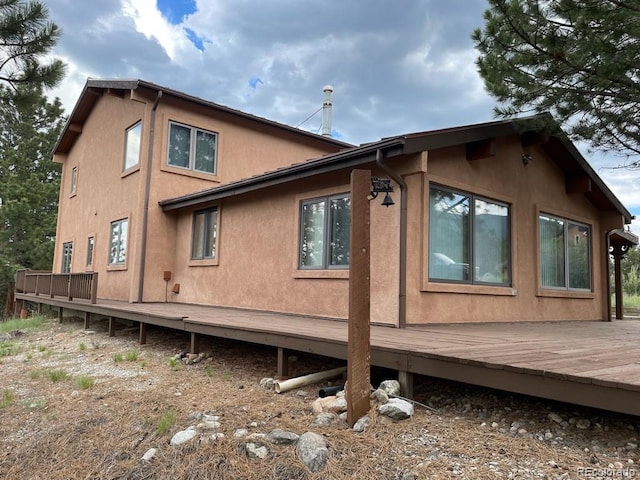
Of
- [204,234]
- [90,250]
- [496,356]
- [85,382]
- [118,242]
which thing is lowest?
[85,382]

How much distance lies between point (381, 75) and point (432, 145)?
688 inches

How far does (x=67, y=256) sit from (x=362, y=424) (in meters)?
14.5

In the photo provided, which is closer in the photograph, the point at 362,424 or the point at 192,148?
the point at 362,424

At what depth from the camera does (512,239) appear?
7.20m

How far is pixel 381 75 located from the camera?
21.6 m

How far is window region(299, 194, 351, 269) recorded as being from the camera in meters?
6.62

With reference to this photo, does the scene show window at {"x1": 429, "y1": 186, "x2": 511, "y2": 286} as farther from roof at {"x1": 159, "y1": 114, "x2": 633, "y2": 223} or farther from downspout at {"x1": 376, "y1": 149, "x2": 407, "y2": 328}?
roof at {"x1": 159, "y1": 114, "x2": 633, "y2": 223}

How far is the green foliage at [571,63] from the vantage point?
16.4 feet

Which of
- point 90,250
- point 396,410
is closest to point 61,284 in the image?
point 90,250

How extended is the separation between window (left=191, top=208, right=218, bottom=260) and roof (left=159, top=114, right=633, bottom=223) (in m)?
0.34

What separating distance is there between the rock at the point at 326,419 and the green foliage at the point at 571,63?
469 centimetres

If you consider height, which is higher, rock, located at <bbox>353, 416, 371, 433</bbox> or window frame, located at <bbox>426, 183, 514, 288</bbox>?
window frame, located at <bbox>426, 183, 514, 288</bbox>

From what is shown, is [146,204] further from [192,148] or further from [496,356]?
[496,356]

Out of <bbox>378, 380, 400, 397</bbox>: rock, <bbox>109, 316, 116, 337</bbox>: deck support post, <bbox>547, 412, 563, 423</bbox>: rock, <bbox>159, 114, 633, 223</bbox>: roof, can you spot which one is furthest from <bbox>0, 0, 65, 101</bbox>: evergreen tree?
<bbox>547, 412, 563, 423</bbox>: rock
